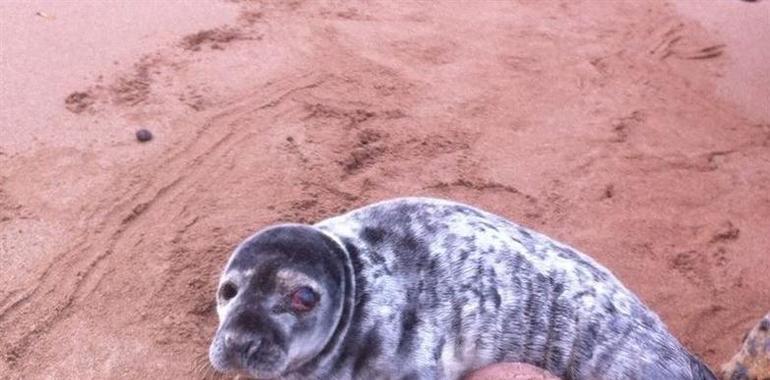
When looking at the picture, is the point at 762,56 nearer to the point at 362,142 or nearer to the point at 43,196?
the point at 362,142

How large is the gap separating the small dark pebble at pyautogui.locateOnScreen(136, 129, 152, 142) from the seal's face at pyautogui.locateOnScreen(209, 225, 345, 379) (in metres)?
1.83

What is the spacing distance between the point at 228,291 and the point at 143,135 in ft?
6.29

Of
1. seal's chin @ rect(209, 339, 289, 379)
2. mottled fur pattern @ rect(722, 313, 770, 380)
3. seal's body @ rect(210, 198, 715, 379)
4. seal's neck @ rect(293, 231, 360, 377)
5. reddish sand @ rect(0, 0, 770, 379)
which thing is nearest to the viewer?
seal's chin @ rect(209, 339, 289, 379)

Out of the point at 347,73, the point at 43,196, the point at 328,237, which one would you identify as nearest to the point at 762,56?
the point at 347,73

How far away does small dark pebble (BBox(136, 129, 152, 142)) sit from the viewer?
4688 millimetres

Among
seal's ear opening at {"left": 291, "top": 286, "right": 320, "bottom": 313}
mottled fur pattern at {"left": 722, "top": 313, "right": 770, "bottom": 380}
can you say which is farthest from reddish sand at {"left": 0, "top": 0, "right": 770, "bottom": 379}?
seal's ear opening at {"left": 291, "top": 286, "right": 320, "bottom": 313}

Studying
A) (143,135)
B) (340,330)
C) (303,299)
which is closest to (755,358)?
(340,330)

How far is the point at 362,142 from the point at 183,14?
188 cm

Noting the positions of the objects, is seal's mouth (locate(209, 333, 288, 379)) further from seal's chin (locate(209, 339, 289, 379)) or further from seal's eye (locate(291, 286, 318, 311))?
seal's eye (locate(291, 286, 318, 311))

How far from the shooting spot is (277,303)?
296 centimetres

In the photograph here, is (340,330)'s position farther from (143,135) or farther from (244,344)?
(143,135)

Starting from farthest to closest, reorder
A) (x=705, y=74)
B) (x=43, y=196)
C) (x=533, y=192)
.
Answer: (x=705, y=74) → (x=533, y=192) → (x=43, y=196)

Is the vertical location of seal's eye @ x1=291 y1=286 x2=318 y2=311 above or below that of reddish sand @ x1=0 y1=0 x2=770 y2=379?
above

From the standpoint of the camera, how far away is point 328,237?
3.23 meters
